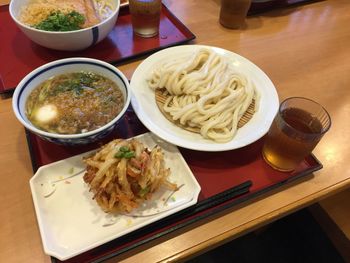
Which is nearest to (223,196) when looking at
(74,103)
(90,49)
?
(74,103)

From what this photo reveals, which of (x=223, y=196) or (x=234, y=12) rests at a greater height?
(x=234, y=12)

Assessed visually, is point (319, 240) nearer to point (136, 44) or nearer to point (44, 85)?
point (136, 44)

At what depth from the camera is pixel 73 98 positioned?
3.43 ft

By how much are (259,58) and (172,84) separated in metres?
0.52

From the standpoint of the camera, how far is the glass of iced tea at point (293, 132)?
94cm

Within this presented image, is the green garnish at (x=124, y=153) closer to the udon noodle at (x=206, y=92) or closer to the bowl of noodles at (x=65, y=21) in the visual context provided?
the udon noodle at (x=206, y=92)

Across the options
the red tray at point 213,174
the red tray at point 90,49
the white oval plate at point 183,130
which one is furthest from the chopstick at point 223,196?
the red tray at point 90,49

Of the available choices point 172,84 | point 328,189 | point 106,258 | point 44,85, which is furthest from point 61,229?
point 328,189

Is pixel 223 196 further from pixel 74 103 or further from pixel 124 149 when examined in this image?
pixel 74 103

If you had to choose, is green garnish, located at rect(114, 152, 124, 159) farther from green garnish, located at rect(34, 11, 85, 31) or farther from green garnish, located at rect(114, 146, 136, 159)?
green garnish, located at rect(34, 11, 85, 31)

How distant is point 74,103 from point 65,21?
42 centimetres

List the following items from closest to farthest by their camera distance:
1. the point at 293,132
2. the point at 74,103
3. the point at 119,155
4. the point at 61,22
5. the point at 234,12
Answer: the point at 119,155 → the point at 293,132 → the point at 74,103 → the point at 61,22 → the point at 234,12

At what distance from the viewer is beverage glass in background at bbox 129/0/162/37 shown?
4.49 ft

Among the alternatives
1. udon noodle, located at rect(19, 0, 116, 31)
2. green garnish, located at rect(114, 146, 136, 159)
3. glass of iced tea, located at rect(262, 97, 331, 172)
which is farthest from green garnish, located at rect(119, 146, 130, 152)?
udon noodle, located at rect(19, 0, 116, 31)
